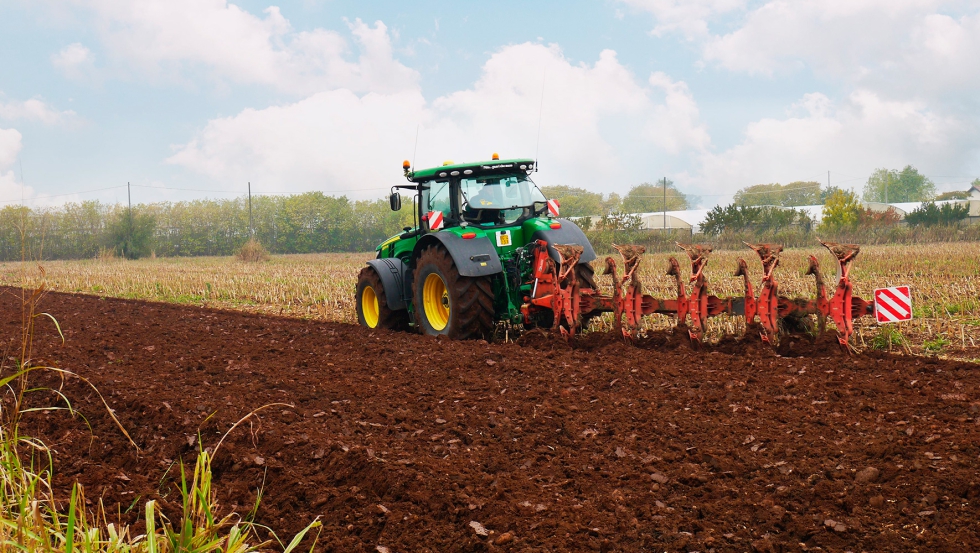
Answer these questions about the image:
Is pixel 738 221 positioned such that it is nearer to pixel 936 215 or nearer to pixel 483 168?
pixel 936 215

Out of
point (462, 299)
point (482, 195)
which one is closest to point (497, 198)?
point (482, 195)

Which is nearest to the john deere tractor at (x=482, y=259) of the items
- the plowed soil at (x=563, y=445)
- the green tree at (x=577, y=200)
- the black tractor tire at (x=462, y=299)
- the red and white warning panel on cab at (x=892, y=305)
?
the black tractor tire at (x=462, y=299)

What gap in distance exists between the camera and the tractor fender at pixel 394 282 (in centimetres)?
884

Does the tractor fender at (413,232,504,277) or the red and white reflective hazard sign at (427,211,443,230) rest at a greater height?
the red and white reflective hazard sign at (427,211,443,230)

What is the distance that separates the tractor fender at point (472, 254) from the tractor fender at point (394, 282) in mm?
1147

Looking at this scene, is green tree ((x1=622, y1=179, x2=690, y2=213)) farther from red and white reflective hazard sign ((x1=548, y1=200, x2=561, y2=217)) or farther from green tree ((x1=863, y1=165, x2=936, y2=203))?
red and white reflective hazard sign ((x1=548, y1=200, x2=561, y2=217))

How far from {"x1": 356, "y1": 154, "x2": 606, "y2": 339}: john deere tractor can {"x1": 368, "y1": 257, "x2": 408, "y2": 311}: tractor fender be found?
0.04 feet

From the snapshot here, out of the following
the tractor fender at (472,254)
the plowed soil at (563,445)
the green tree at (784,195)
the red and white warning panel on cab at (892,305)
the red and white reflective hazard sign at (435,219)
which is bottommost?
the plowed soil at (563,445)

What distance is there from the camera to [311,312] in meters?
12.4

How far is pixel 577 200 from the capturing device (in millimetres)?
73562

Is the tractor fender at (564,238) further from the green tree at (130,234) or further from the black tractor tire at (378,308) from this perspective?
the green tree at (130,234)

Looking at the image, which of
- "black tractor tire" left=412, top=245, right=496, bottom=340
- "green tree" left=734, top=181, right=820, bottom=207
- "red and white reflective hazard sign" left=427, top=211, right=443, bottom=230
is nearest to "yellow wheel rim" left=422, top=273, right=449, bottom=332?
"black tractor tire" left=412, top=245, right=496, bottom=340

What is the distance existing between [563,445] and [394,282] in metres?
4.98

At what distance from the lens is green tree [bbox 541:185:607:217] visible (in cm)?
6969
